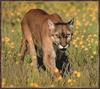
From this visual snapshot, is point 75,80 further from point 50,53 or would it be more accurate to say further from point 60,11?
point 60,11

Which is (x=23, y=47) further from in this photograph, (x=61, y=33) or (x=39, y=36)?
(x=61, y=33)

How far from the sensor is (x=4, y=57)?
1036 cm

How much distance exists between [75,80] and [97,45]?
6.36 feet

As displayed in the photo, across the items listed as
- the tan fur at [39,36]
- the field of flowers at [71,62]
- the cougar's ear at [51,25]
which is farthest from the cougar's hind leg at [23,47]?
the cougar's ear at [51,25]

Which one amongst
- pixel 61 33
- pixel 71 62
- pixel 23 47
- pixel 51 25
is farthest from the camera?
pixel 23 47

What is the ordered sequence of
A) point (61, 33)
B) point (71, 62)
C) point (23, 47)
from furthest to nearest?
point (23, 47) → point (71, 62) → point (61, 33)

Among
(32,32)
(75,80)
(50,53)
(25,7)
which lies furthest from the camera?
(25,7)

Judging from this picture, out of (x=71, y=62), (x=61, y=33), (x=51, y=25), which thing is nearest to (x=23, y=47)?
(x=71, y=62)

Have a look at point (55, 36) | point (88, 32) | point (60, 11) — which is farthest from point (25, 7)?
point (55, 36)

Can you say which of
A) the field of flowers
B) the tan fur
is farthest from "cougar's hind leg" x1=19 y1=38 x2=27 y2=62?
the field of flowers

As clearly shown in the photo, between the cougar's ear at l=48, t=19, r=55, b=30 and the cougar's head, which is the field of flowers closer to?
the cougar's head

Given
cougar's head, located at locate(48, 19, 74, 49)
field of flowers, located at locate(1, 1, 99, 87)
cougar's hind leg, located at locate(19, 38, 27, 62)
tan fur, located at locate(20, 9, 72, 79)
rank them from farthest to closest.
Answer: cougar's hind leg, located at locate(19, 38, 27, 62) < tan fur, located at locate(20, 9, 72, 79) < cougar's head, located at locate(48, 19, 74, 49) < field of flowers, located at locate(1, 1, 99, 87)

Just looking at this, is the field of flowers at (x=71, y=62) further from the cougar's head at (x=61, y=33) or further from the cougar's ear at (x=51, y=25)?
the cougar's ear at (x=51, y=25)

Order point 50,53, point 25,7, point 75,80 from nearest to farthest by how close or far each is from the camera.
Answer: point 75,80 → point 50,53 → point 25,7
